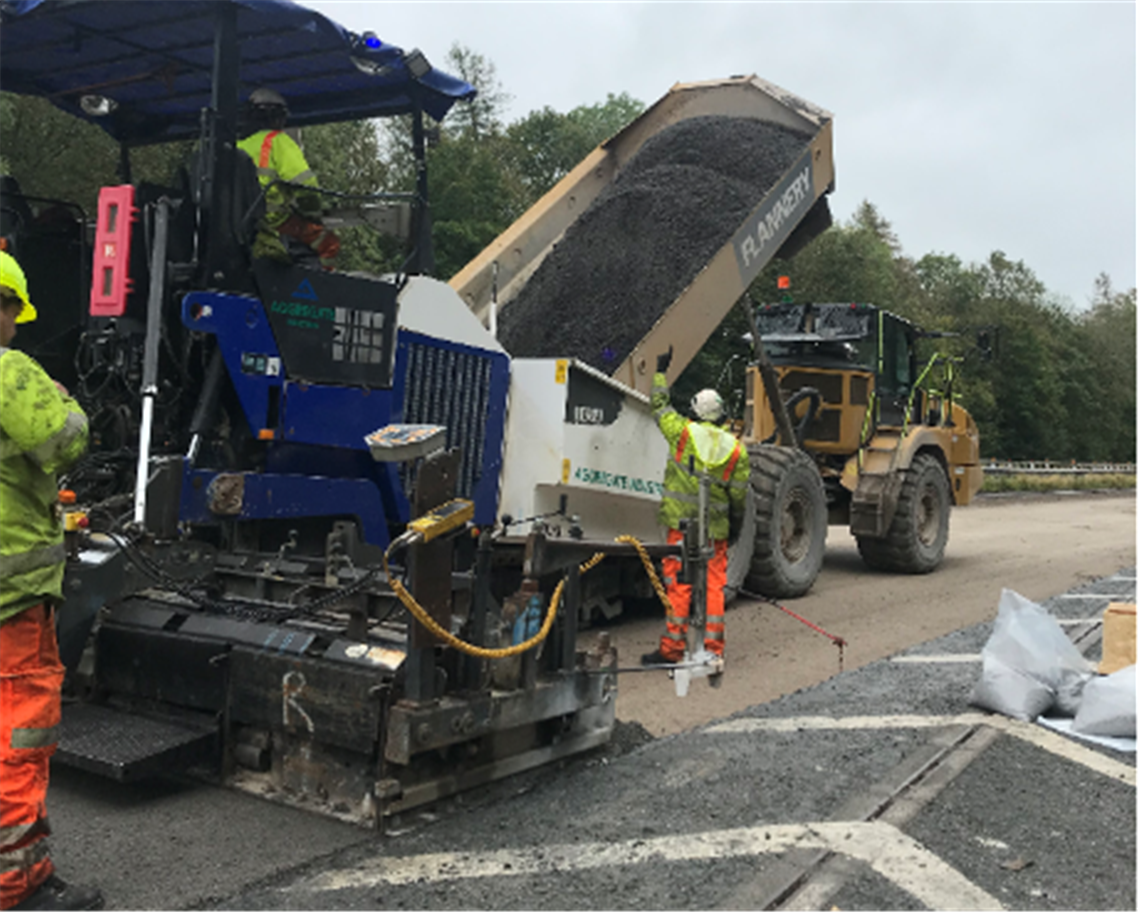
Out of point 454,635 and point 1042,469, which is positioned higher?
point 1042,469

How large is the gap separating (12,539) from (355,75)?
11.9 ft

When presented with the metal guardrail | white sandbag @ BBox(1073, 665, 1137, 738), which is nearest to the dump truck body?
white sandbag @ BBox(1073, 665, 1137, 738)

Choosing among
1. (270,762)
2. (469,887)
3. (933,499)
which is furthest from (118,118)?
(933,499)

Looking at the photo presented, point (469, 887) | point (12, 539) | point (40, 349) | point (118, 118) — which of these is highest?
point (118, 118)

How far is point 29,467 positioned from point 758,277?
827 centimetres

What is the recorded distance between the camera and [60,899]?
2.94 m

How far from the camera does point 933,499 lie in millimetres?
11109

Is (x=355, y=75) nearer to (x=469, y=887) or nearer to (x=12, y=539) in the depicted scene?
(x=12, y=539)

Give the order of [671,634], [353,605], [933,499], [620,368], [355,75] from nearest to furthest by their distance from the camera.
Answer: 1. [353,605]
2. [355,75]
3. [671,634]
4. [620,368]
5. [933,499]

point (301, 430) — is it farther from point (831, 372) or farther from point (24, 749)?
point (831, 372)

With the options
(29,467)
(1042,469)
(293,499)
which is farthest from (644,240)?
(1042,469)

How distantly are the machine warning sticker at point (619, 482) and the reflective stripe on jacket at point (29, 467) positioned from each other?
12.1 feet

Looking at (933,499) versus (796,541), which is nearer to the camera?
(796,541)

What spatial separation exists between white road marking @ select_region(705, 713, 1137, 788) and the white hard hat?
2.24m
